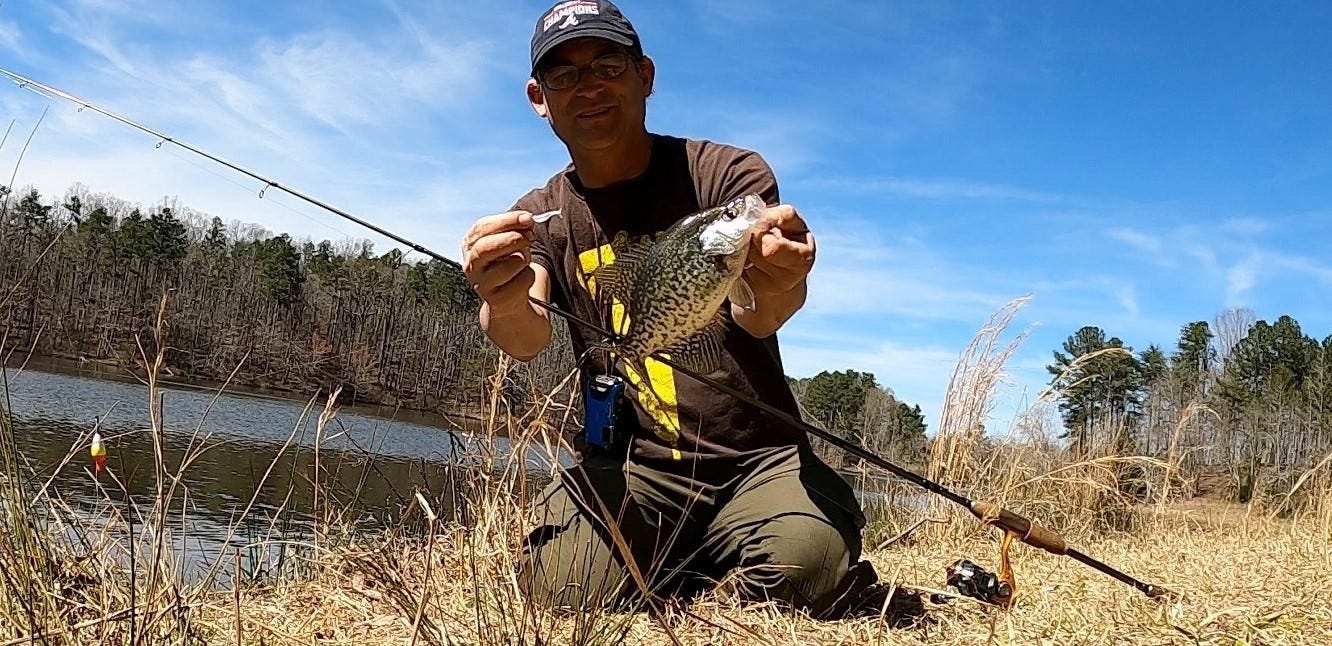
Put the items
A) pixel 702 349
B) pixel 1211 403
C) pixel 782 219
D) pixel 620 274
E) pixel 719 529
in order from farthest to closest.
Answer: pixel 1211 403 → pixel 719 529 → pixel 702 349 → pixel 620 274 → pixel 782 219

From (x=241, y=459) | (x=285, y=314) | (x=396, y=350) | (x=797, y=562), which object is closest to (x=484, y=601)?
(x=797, y=562)

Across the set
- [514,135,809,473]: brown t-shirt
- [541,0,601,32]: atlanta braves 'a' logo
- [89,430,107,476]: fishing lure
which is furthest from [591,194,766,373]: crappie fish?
[89,430,107,476]: fishing lure

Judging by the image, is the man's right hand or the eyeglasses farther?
the eyeglasses

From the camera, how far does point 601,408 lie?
3.01 m

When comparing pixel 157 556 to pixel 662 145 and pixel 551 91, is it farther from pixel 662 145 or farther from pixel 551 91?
pixel 662 145

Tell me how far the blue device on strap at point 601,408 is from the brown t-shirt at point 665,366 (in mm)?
62

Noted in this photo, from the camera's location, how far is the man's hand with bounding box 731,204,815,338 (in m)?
2.16

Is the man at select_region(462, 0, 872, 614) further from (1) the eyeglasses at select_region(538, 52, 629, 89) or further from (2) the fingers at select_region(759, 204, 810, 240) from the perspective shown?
(2) the fingers at select_region(759, 204, 810, 240)

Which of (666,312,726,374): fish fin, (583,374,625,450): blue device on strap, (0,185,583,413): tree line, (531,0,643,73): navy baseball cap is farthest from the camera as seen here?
(0,185,583,413): tree line

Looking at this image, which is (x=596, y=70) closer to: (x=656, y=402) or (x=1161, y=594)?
(x=656, y=402)

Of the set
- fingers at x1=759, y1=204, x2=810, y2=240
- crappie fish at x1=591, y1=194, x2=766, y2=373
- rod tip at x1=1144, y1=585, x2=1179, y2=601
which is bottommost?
rod tip at x1=1144, y1=585, x2=1179, y2=601

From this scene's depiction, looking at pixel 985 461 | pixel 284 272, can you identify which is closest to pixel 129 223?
pixel 284 272

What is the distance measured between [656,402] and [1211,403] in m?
10.3

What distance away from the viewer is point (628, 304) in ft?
7.77
